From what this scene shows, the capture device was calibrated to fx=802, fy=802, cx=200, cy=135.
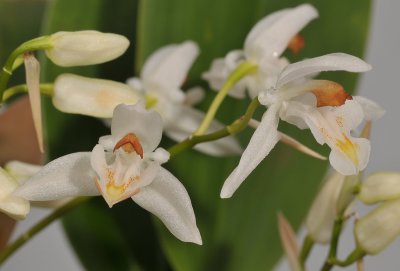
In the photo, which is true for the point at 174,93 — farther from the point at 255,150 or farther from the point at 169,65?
the point at 255,150

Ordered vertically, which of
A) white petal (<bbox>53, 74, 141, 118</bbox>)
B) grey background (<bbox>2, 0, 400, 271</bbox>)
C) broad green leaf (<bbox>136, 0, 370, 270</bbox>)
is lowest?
grey background (<bbox>2, 0, 400, 271</bbox>)

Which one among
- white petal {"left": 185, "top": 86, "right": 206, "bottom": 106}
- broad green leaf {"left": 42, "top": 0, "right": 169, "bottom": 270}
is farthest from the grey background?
white petal {"left": 185, "top": 86, "right": 206, "bottom": 106}

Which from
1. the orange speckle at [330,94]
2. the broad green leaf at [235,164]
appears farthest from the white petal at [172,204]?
the broad green leaf at [235,164]

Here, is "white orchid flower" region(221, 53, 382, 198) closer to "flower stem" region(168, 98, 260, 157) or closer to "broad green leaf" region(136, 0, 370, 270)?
"flower stem" region(168, 98, 260, 157)

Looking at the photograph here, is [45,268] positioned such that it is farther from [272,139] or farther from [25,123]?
[272,139]

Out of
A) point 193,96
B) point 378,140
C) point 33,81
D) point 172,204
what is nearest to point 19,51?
point 33,81

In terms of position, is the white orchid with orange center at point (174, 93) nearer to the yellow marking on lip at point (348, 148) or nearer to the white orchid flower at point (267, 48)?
the white orchid flower at point (267, 48)

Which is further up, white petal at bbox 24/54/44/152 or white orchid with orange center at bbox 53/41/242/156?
white petal at bbox 24/54/44/152
